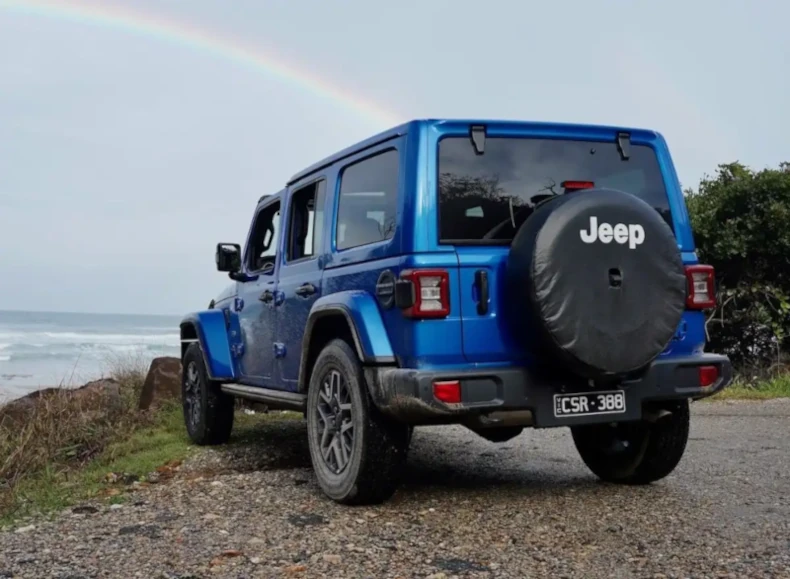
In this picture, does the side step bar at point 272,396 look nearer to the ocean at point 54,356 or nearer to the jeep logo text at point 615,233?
the jeep logo text at point 615,233

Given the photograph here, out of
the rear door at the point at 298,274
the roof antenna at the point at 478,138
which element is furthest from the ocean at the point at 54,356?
the roof antenna at the point at 478,138

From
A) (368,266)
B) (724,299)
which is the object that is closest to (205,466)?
(368,266)

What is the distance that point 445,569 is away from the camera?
348cm

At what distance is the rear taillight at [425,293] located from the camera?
411cm

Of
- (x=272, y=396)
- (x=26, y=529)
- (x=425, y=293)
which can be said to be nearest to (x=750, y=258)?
(x=272, y=396)

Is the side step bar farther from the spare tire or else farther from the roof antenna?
the roof antenna

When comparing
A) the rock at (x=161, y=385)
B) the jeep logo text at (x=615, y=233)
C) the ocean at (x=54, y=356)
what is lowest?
the ocean at (x=54, y=356)

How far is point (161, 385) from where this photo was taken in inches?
368

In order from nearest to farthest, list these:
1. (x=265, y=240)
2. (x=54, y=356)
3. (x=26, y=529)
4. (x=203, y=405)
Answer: (x=26, y=529), (x=265, y=240), (x=203, y=405), (x=54, y=356)

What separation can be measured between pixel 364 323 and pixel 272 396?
1589 mm

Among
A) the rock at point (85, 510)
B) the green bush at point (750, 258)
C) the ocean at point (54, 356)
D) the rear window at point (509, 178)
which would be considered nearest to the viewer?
the rear window at point (509, 178)

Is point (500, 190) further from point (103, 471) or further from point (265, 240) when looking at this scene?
point (103, 471)

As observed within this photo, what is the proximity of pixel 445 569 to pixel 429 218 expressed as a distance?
1.65 meters

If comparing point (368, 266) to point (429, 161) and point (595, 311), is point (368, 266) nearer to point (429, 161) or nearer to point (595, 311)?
point (429, 161)
